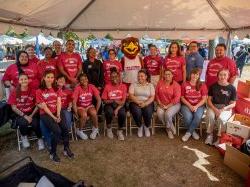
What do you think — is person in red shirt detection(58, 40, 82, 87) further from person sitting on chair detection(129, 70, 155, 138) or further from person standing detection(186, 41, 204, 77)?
person standing detection(186, 41, 204, 77)

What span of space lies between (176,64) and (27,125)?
9.59 feet

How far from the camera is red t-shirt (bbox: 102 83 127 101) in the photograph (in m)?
5.35

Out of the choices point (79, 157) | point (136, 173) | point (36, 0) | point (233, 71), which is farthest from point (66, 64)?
point (233, 71)

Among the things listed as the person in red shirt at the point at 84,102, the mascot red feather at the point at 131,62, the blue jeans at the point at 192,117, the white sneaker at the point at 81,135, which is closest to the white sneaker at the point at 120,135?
the person in red shirt at the point at 84,102

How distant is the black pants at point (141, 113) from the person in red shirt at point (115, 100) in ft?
0.54

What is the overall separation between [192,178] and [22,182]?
2.16 metres

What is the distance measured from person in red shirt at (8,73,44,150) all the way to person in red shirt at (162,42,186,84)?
2583 mm

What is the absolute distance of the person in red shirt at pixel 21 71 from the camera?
5086mm

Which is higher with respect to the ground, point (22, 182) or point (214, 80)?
point (214, 80)

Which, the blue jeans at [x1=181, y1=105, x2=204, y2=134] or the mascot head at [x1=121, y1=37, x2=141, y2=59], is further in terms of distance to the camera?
the mascot head at [x1=121, y1=37, x2=141, y2=59]

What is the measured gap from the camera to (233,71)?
5473 mm

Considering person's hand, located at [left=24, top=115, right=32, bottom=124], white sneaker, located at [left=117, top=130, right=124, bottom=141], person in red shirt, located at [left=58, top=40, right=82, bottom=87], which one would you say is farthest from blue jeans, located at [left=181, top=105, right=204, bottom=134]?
person's hand, located at [left=24, top=115, right=32, bottom=124]

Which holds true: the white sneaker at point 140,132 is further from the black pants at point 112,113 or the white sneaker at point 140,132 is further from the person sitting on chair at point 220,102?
the person sitting on chair at point 220,102

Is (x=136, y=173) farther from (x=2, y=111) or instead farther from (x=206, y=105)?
(x=2, y=111)
